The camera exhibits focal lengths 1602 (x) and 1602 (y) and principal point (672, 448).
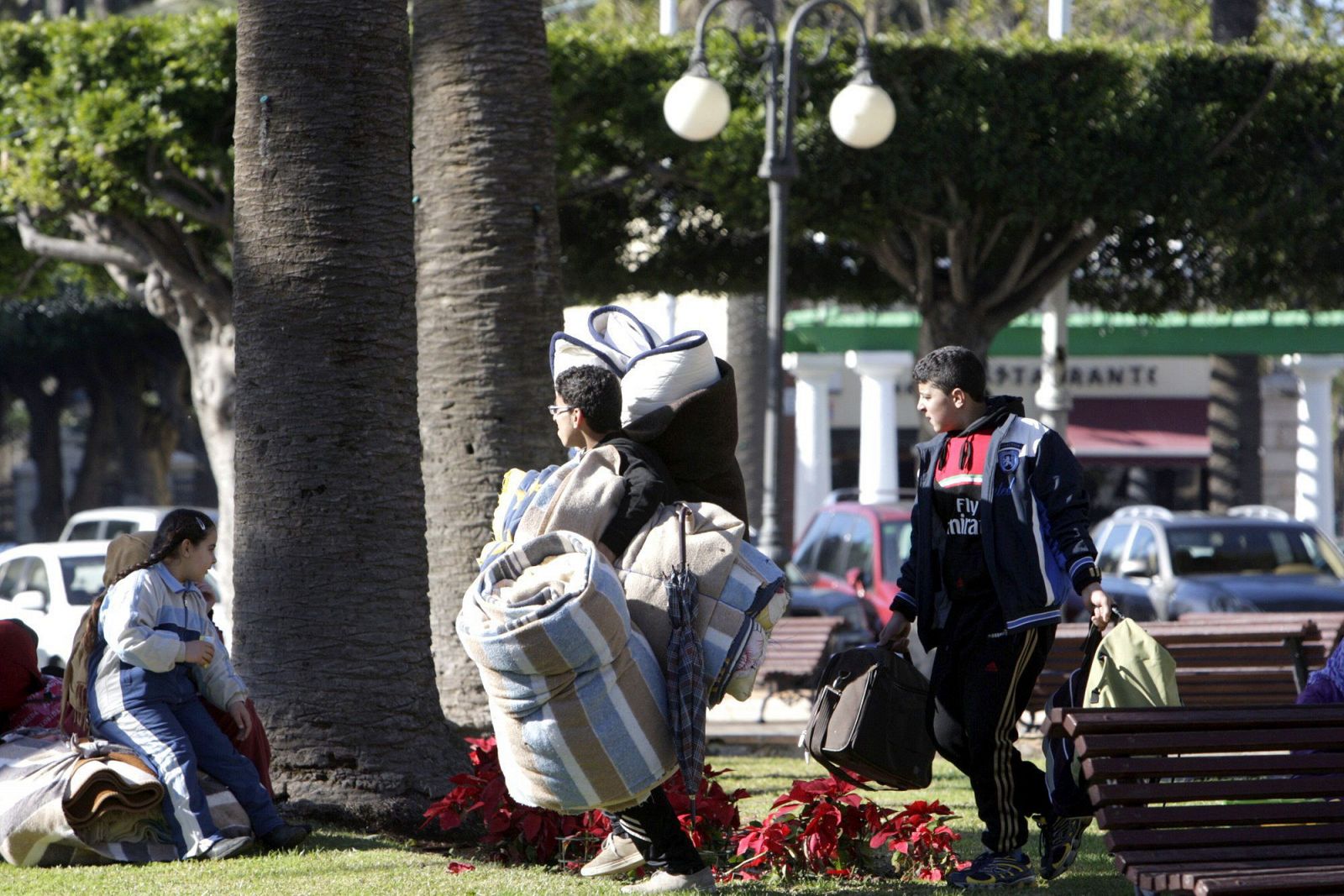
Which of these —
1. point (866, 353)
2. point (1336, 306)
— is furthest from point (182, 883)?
point (866, 353)

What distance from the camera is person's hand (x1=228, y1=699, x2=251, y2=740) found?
599 centimetres

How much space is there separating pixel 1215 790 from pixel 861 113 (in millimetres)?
9193

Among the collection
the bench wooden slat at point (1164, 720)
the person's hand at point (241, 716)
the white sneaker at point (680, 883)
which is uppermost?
the bench wooden slat at point (1164, 720)

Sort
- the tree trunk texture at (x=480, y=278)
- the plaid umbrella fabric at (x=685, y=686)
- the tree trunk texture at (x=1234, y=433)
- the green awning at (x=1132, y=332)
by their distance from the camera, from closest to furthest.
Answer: the plaid umbrella fabric at (x=685, y=686), the tree trunk texture at (x=480, y=278), the tree trunk texture at (x=1234, y=433), the green awning at (x=1132, y=332)

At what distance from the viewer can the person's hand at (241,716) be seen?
19.7 ft

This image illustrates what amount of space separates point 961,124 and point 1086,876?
9.90 m

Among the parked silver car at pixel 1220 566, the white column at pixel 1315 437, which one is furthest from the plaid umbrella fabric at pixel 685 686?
the white column at pixel 1315 437

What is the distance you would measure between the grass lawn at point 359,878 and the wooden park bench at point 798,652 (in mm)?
4811

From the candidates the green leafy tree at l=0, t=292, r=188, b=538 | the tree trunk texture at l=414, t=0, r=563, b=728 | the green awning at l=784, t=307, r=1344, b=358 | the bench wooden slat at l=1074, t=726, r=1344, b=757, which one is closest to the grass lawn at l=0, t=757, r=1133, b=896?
the bench wooden slat at l=1074, t=726, r=1344, b=757

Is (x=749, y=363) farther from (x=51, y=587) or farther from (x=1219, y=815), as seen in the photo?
(x=1219, y=815)

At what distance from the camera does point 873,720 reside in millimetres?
4914

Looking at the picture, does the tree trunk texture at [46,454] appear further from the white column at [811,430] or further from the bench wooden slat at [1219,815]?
the bench wooden slat at [1219,815]

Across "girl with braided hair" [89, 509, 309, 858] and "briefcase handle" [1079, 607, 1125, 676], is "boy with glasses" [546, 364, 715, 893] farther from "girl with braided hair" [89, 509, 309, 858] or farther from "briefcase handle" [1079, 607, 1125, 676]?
"girl with braided hair" [89, 509, 309, 858]

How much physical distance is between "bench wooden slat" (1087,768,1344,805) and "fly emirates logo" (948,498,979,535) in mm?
1270
